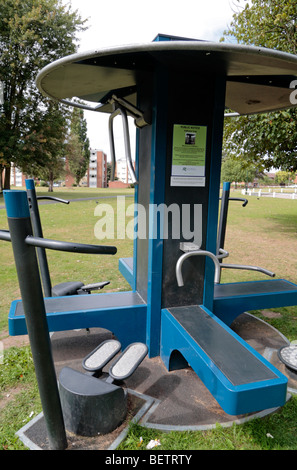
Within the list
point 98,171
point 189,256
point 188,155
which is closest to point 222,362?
point 189,256

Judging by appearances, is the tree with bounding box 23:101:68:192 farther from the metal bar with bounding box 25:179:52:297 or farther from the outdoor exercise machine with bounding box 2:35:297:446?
the outdoor exercise machine with bounding box 2:35:297:446

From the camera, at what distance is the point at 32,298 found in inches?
58.3

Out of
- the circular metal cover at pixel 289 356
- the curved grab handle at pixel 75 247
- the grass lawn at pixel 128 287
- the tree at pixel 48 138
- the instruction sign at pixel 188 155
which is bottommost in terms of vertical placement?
the grass lawn at pixel 128 287

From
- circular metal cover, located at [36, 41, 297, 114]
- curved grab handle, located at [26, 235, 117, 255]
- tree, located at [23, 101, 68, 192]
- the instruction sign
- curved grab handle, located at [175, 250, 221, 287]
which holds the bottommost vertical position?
curved grab handle, located at [175, 250, 221, 287]

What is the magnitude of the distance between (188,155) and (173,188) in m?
0.29

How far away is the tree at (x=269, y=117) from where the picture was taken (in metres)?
7.26

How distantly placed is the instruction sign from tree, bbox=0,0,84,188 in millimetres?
18335

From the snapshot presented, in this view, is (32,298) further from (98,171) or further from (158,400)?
(98,171)

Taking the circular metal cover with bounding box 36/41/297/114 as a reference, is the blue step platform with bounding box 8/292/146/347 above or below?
below

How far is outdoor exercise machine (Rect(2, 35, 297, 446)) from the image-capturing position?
223cm

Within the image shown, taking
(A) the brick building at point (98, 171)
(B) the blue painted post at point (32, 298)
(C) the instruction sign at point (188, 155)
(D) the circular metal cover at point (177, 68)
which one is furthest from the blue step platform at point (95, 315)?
(A) the brick building at point (98, 171)

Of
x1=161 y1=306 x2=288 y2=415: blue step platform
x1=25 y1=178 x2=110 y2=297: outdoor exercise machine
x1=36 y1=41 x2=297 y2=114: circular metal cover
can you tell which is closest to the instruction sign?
x1=36 y1=41 x2=297 y2=114: circular metal cover

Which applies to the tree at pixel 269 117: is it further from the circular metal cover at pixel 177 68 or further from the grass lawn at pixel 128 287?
the circular metal cover at pixel 177 68

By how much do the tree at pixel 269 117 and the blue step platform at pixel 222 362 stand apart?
5.93m
